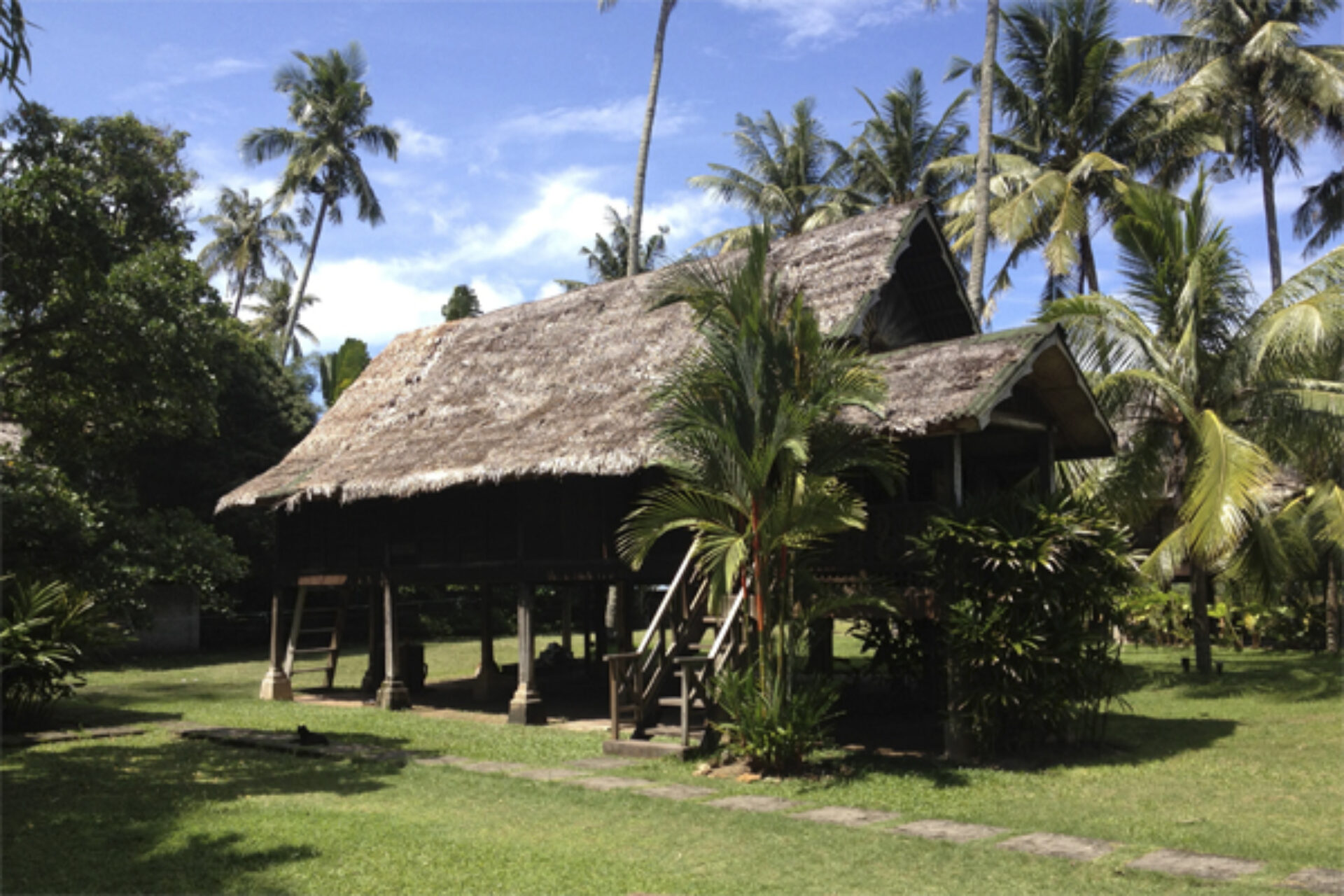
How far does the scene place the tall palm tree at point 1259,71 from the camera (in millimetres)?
25656

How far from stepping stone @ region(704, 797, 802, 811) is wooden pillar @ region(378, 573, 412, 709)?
8.04m

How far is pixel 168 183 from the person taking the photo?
2123cm

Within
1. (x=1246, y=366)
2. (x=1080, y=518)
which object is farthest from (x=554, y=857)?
(x=1246, y=366)

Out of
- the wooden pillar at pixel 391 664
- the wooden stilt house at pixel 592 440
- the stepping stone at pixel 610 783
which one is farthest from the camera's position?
the wooden pillar at pixel 391 664

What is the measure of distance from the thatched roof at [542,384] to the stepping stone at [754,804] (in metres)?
4.19

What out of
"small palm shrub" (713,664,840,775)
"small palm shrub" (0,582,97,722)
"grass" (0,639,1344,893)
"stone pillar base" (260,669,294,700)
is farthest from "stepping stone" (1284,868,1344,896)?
"stone pillar base" (260,669,294,700)

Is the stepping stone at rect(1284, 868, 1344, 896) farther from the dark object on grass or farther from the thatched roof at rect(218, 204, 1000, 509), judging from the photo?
the dark object on grass

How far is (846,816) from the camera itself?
25.6 feet

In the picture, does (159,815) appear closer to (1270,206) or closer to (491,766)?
(491,766)

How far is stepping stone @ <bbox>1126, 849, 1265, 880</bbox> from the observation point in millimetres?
6137

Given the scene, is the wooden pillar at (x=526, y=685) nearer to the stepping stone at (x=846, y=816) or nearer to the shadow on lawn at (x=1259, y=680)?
the stepping stone at (x=846, y=816)

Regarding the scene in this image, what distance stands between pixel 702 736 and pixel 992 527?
3.20m

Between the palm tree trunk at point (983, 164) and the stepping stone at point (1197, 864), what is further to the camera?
the palm tree trunk at point (983, 164)

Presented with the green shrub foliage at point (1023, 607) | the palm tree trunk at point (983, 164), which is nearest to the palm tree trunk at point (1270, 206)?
the palm tree trunk at point (983, 164)
